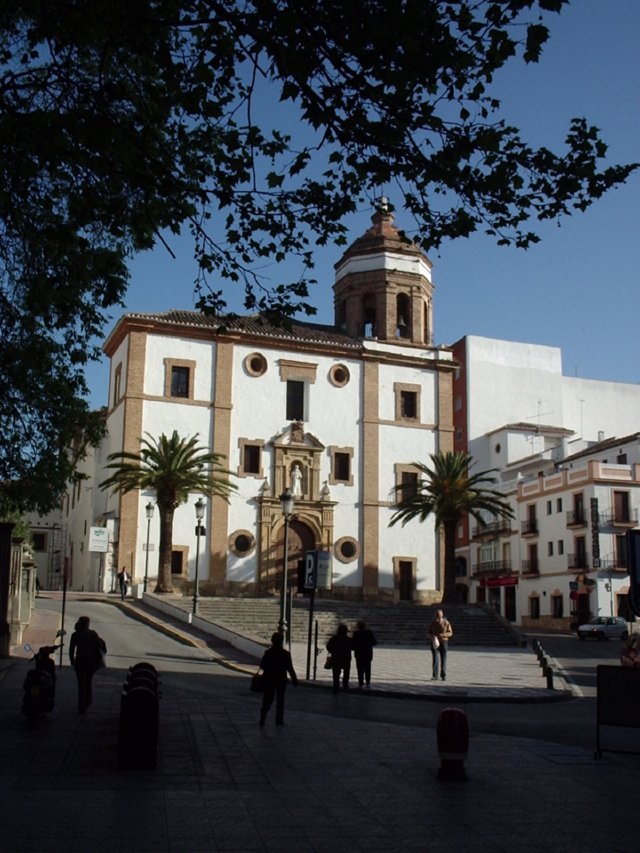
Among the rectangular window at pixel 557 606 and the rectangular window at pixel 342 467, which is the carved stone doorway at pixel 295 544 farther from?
the rectangular window at pixel 557 606

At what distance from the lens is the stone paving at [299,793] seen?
738 centimetres

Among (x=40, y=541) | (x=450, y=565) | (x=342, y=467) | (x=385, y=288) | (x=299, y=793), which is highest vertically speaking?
(x=385, y=288)

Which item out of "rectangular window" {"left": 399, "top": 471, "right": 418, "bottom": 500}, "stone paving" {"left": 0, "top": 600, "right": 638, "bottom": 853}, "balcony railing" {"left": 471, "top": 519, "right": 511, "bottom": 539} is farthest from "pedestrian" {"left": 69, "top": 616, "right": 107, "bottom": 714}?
"balcony railing" {"left": 471, "top": 519, "right": 511, "bottom": 539}

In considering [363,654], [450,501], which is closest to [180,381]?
[450,501]

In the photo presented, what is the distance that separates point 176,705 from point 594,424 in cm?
6409

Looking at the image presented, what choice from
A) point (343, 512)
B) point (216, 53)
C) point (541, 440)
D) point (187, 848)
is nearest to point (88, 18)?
point (216, 53)

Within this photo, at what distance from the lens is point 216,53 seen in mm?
8727

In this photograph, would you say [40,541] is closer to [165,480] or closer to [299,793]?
[165,480]

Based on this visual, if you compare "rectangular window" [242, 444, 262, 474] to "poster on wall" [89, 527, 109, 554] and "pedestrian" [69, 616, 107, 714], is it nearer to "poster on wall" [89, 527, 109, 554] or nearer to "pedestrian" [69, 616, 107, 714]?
"poster on wall" [89, 527, 109, 554]

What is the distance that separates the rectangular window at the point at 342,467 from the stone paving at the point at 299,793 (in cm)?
3593

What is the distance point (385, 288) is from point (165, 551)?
1943 cm

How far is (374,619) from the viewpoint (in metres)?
37.5

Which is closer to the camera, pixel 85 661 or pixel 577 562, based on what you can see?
pixel 85 661

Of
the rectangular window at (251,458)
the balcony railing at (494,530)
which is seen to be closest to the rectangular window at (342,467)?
the rectangular window at (251,458)
